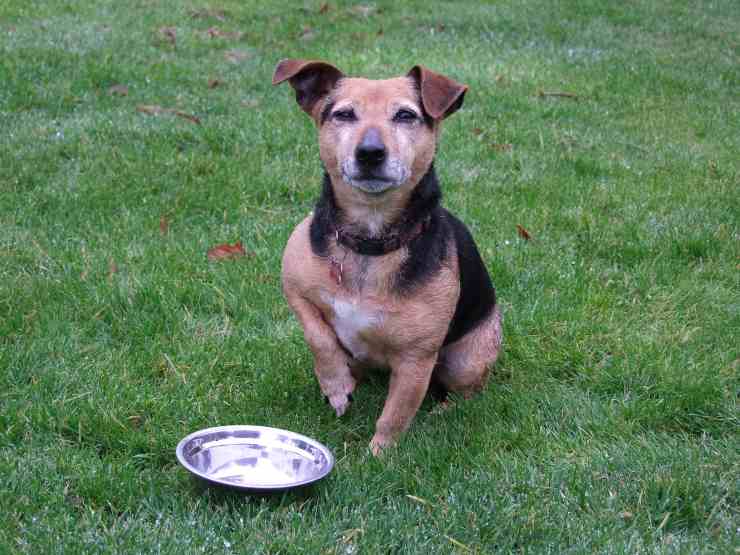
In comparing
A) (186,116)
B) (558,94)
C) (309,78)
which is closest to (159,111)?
(186,116)

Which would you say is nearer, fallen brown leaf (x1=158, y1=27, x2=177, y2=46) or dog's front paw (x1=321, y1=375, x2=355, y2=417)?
dog's front paw (x1=321, y1=375, x2=355, y2=417)

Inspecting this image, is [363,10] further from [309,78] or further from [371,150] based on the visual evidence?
[371,150]

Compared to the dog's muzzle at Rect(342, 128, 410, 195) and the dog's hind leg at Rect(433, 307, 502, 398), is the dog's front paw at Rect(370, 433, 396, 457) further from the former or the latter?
the dog's muzzle at Rect(342, 128, 410, 195)

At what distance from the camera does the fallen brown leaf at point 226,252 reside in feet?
18.4

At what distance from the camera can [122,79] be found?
333 inches

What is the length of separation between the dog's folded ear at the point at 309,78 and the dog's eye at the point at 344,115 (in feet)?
0.89

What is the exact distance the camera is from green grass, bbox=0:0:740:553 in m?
3.43

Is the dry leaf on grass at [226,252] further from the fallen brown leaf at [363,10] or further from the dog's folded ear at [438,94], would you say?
the fallen brown leaf at [363,10]

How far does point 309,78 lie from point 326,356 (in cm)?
126

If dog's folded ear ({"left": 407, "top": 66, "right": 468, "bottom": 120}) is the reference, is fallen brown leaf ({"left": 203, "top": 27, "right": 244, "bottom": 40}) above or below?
below

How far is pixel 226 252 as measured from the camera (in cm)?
564

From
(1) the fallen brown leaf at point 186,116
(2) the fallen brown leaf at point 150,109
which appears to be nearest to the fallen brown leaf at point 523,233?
(1) the fallen brown leaf at point 186,116

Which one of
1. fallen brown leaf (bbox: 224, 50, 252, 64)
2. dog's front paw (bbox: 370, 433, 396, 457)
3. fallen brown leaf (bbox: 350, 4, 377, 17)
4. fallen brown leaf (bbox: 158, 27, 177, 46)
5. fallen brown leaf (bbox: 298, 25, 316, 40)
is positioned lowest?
dog's front paw (bbox: 370, 433, 396, 457)

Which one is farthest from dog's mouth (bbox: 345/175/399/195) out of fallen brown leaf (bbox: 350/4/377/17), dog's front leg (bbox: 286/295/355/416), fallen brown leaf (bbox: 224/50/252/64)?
fallen brown leaf (bbox: 350/4/377/17)
